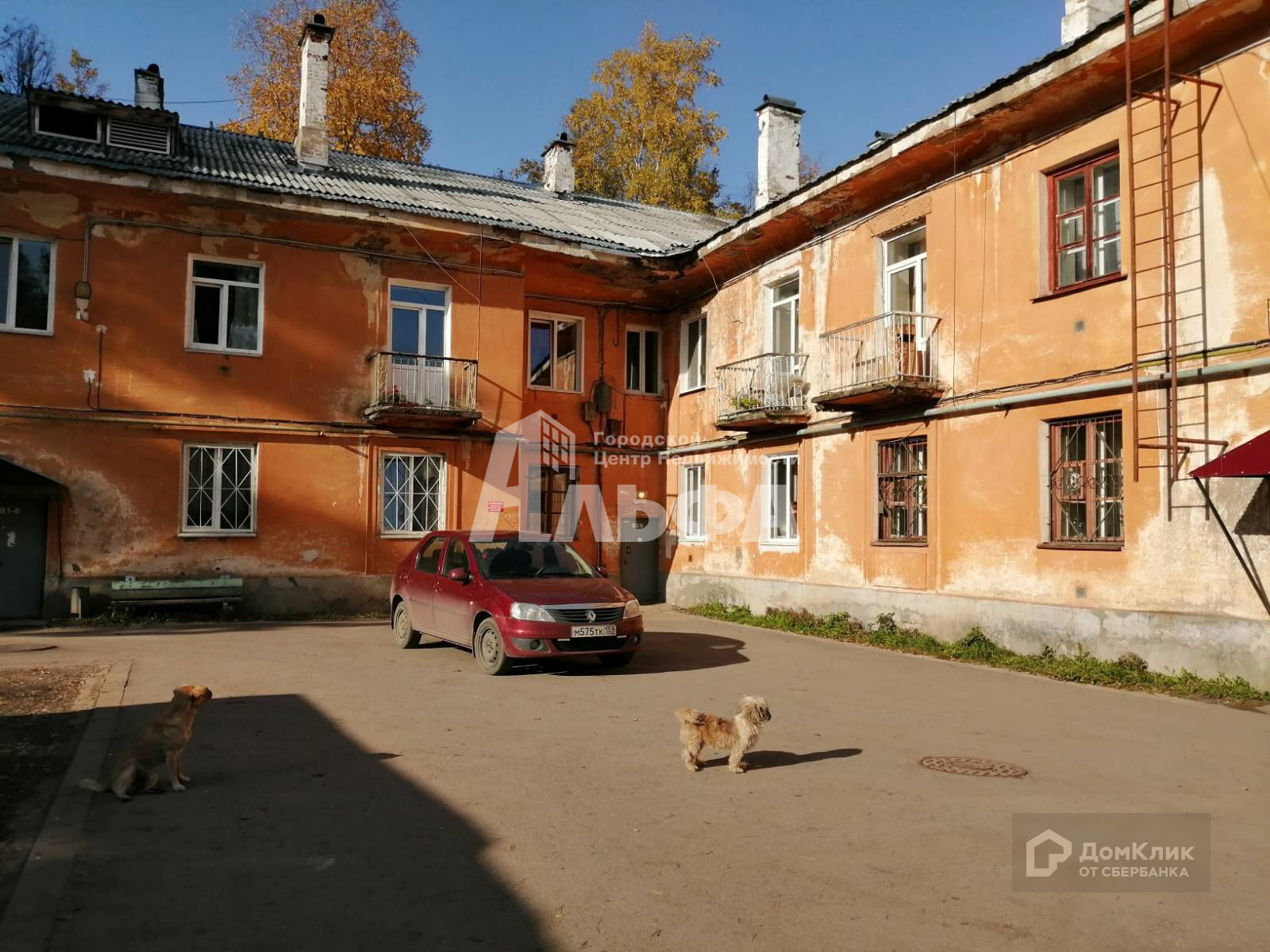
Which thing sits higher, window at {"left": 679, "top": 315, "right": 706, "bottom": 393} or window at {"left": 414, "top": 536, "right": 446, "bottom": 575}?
window at {"left": 679, "top": 315, "right": 706, "bottom": 393}

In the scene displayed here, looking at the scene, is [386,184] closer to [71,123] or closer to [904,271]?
[71,123]

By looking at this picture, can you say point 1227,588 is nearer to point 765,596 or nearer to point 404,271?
point 765,596

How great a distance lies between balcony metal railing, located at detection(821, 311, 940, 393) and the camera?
1451cm

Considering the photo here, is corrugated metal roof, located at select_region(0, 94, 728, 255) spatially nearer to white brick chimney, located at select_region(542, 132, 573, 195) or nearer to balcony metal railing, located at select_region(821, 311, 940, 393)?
white brick chimney, located at select_region(542, 132, 573, 195)

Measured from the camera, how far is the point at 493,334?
64.6 feet

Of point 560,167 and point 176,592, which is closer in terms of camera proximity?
point 176,592

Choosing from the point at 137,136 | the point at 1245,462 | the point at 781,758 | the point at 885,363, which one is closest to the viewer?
the point at 781,758

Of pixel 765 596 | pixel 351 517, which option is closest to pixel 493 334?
pixel 351 517

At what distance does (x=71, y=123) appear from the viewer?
1798 centimetres

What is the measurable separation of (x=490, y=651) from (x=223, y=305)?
33.0ft

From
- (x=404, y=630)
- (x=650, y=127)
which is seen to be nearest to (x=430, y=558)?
(x=404, y=630)

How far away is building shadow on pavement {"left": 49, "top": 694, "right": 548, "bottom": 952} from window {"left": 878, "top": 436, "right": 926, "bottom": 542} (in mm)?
9855

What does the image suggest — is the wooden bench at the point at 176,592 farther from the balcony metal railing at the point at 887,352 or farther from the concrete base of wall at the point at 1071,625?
the balcony metal railing at the point at 887,352

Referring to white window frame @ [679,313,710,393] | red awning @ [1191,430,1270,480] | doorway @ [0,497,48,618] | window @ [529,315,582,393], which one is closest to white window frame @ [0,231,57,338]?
doorway @ [0,497,48,618]
